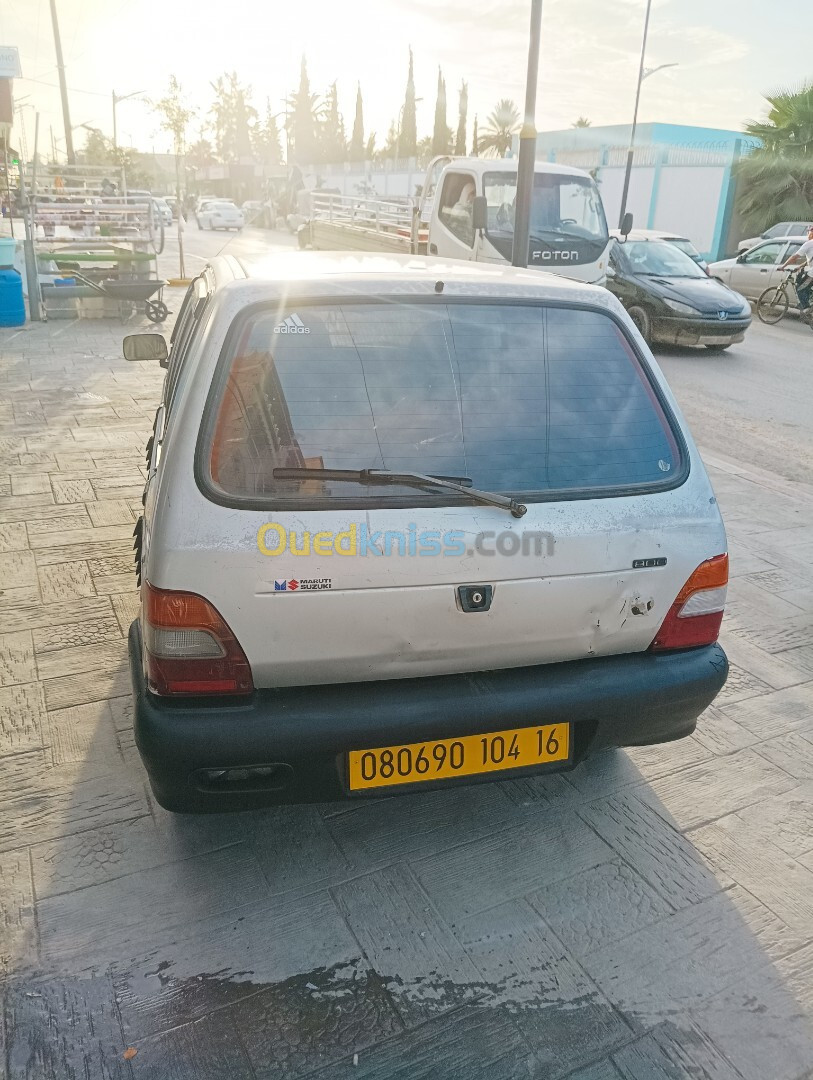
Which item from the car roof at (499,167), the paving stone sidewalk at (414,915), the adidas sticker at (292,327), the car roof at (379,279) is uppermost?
the car roof at (499,167)

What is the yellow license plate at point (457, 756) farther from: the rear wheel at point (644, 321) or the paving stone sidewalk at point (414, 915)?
the rear wheel at point (644, 321)

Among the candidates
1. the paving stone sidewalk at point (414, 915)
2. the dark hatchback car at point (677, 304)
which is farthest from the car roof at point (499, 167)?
the paving stone sidewalk at point (414, 915)

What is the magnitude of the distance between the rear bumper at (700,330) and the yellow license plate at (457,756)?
1058 cm

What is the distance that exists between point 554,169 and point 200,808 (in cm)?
1211

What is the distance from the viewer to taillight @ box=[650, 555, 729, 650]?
105 inches

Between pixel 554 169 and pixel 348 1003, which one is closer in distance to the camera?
pixel 348 1003

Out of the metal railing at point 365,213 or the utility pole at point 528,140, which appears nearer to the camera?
the utility pole at point 528,140

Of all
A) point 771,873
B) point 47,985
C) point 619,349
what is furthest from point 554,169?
point 47,985

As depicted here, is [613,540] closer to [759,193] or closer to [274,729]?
[274,729]

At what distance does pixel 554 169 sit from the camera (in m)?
12.6

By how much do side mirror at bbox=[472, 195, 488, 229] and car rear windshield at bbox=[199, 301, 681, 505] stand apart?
954 cm

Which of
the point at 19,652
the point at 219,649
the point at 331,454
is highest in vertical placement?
the point at 331,454

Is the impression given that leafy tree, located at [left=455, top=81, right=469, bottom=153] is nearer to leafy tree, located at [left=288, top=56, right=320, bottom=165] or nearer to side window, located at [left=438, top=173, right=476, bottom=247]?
leafy tree, located at [left=288, top=56, right=320, bottom=165]

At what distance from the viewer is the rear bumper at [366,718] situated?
2.35 meters
